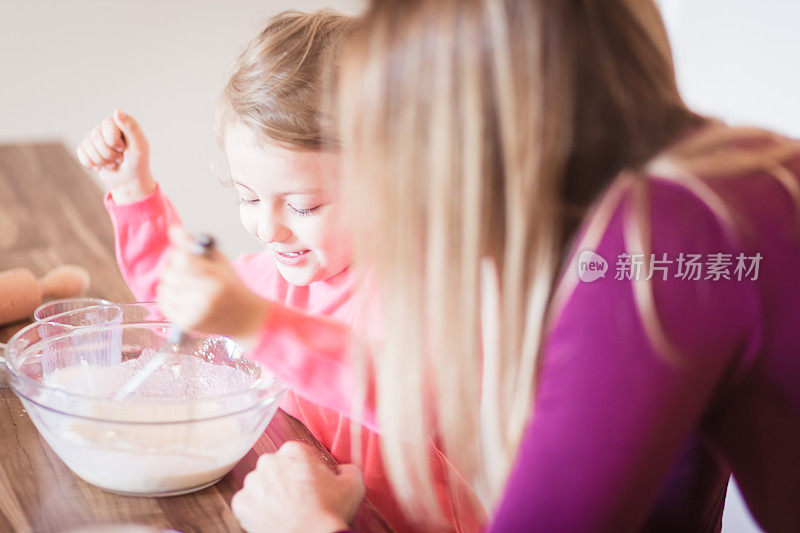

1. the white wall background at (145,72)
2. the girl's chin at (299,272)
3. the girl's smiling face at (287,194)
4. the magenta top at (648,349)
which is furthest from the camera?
the white wall background at (145,72)

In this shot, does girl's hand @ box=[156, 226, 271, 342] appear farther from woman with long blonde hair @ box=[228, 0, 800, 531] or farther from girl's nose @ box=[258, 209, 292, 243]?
girl's nose @ box=[258, 209, 292, 243]

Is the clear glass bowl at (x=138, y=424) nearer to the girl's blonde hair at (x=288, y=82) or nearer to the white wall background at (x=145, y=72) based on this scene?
the girl's blonde hair at (x=288, y=82)

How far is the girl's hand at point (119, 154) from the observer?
3.74ft

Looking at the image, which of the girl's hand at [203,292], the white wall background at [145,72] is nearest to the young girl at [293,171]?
the girl's hand at [203,292]

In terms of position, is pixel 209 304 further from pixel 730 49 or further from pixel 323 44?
pixel 730 49

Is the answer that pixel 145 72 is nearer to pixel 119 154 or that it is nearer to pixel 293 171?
pixel 119 154

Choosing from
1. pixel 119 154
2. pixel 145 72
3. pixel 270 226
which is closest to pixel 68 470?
pixel 270 226

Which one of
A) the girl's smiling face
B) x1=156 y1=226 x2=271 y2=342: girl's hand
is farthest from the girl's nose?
x1=156 y1=226 x2=271 y2=342: girl's hand

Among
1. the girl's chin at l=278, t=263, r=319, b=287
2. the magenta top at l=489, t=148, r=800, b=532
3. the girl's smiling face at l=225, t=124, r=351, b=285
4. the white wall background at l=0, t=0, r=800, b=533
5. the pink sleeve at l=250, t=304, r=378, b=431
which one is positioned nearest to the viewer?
the magenta top at l=489, t=148, r=800, b=532

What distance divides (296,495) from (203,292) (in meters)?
0.22

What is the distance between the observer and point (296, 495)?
0.77 m

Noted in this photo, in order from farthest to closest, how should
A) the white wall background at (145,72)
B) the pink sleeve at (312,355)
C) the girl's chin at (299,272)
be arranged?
the white wall background at (145,72) → the girl's chin at (299,272) → the pink sleeve at (312,355)

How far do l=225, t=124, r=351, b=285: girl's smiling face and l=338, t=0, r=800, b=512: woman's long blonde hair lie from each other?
0.33 metres

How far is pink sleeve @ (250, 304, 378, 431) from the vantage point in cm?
73
